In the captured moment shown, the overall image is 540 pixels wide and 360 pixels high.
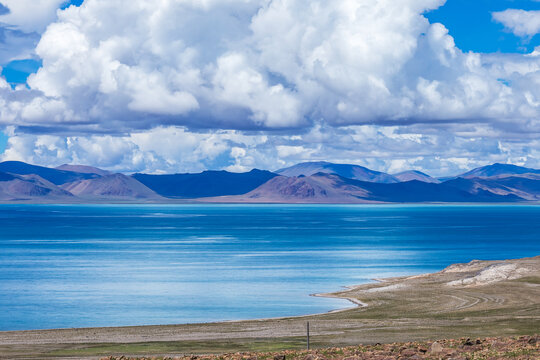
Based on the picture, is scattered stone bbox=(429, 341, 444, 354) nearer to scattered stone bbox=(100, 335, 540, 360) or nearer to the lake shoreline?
scattered stone bbox=(100, 335, 540, 360)

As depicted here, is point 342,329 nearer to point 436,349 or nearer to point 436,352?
point 436,349

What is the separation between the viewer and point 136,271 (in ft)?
398

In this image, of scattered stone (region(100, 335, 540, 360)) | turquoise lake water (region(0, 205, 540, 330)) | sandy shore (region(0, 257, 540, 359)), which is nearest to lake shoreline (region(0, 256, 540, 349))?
sandy shore (region(0, 257, 540, 359))

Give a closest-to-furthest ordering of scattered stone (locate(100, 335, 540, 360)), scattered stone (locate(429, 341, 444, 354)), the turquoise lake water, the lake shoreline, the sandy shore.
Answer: scattered stone (locate(100, 335, 540, 360)), scattered stone (locate(429, 341, 444, 354)), the sandy shore, the lake shoreline, the turquoise lake water

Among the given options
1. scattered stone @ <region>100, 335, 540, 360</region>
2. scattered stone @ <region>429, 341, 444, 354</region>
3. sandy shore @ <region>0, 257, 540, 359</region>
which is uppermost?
scattered stone @ <region>429, 341, 444, 354</region>

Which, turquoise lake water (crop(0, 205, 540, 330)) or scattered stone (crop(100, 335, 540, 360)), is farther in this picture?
turquoise lake water (crop(0, 205, 540, 330))

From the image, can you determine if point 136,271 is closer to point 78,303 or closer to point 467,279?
point 78,303

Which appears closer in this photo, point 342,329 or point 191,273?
point 342,329

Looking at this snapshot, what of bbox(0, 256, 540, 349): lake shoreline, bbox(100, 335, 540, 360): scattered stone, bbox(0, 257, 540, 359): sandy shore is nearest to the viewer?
bbox(100, 335, 540, 360): scattered stone

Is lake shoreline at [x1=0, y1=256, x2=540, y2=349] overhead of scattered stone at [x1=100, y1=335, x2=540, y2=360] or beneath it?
beneath

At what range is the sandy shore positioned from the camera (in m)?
51.3

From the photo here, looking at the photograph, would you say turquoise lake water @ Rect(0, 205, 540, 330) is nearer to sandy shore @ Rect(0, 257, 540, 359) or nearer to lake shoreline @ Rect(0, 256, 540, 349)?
lake shoreline @ Rect(0, 256, 540, 349)

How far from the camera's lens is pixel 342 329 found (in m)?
59.2

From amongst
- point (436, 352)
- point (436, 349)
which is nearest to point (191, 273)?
point (436, 349)
